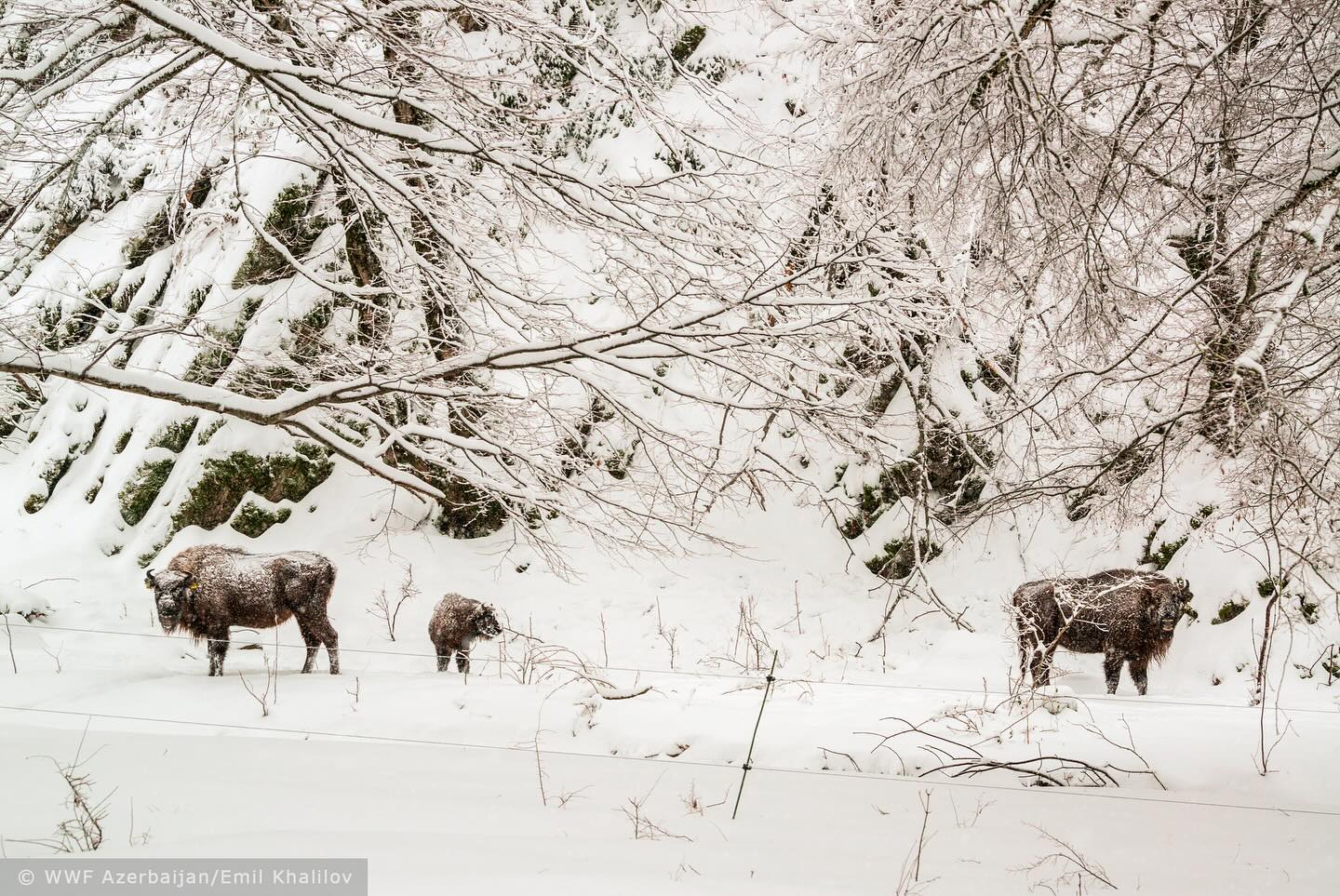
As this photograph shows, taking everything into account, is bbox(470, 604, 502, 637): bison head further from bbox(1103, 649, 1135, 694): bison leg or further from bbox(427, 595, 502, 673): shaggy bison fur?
bbox(1103, 649, 1135, 694): bison leg

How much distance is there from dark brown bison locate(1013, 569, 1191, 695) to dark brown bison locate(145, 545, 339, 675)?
15.5 ft

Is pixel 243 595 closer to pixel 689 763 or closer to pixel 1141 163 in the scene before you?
pixel 689 763

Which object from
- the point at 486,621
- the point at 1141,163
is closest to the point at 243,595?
the point at 486,621

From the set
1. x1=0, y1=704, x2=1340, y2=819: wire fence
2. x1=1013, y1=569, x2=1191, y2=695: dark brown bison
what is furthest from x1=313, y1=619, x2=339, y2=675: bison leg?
x1=1013, y1=569, x2=1191, y2=695: dark brown bison

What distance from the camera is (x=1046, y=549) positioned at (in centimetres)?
857

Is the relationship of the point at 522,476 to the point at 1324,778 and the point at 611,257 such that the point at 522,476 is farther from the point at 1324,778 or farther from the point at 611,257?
the point at 1324,778

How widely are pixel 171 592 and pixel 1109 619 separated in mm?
6119

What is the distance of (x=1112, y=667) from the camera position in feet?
17.9

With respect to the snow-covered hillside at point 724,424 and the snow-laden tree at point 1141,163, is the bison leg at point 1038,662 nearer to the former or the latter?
the snow-covered hillside at point 724,424

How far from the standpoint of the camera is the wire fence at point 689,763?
10.5ft

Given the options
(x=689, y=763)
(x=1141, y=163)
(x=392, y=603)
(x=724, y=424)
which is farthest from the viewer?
(x=392, y=603)

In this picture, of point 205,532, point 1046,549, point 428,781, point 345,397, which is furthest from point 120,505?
point 1046,549

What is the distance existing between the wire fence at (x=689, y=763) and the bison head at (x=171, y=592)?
2.83ft

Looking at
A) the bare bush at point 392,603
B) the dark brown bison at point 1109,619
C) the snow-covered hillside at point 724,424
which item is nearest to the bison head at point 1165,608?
the dark brown bison at point 1109,619
